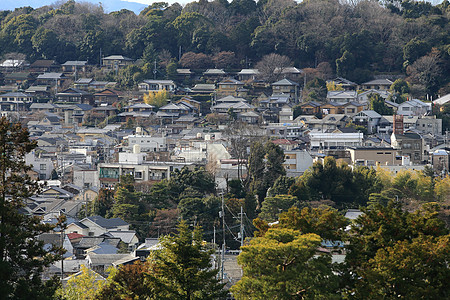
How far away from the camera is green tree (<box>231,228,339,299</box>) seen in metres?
10.0

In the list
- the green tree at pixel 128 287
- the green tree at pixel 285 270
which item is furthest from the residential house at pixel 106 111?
the green tree at pixel 285 270

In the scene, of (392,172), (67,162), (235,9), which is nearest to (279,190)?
(392,172)

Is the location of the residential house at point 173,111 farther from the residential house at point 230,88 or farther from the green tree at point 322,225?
the green tree at point 322,225

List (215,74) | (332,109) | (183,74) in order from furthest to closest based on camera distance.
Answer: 1. (183,74)
2. (215,74)
3. (332,109)

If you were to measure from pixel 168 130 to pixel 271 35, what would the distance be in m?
12.6

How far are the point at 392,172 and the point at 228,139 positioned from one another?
7385 mm

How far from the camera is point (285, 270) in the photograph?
33.4 feet

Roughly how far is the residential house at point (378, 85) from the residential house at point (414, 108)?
13.0 ft

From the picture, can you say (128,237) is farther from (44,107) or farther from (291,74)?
(291,74)

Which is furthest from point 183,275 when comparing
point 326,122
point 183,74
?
point 183,74

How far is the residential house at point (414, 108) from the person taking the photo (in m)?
37.6

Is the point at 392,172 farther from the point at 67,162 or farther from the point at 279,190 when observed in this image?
the point at 67,162

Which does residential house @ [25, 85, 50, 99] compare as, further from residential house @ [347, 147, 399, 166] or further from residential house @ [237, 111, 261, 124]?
residential house @ [347, 147, 399, 166]

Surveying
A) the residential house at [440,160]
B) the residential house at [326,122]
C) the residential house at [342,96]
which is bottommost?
the residential house at [440,160]
